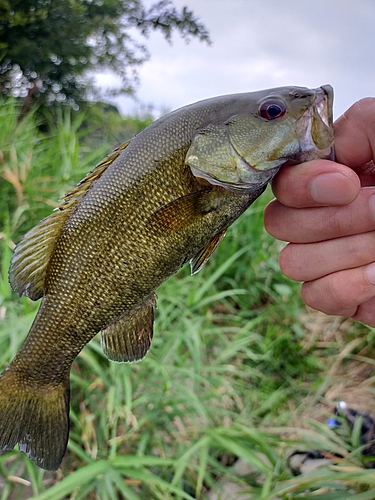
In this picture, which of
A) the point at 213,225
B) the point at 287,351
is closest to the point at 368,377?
the point at 287,351

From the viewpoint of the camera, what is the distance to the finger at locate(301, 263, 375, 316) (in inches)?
46.5

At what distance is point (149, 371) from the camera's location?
88.0 inches

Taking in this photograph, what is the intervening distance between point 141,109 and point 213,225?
4.43 metres

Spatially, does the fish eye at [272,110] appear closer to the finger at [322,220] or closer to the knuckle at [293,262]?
the finger at [322,220]

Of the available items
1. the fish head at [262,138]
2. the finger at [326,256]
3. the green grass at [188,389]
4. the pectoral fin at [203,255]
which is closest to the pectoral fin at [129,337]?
the pectoral fin at [203,255]

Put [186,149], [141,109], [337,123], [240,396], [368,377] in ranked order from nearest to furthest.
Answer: [186,149], [337,123], [240,396], [368,377], [141,109]

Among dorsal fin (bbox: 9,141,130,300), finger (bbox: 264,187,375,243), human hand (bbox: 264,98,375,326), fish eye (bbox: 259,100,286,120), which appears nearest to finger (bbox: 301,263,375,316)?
human hand (bbox: 264,98,375,326)

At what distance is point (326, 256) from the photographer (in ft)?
3.96

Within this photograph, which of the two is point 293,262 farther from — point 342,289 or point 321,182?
point 321,182

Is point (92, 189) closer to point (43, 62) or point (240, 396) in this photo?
point (240, 396)

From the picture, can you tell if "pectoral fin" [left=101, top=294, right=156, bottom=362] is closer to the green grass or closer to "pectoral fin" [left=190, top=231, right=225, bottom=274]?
"pectoral fin" [left=190, top=231, right=225, bottom=274]

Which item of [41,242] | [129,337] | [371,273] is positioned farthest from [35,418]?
[371,273]

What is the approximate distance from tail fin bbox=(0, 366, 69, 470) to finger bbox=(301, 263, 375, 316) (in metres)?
0.69

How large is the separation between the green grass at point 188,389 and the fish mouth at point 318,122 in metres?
1.15
